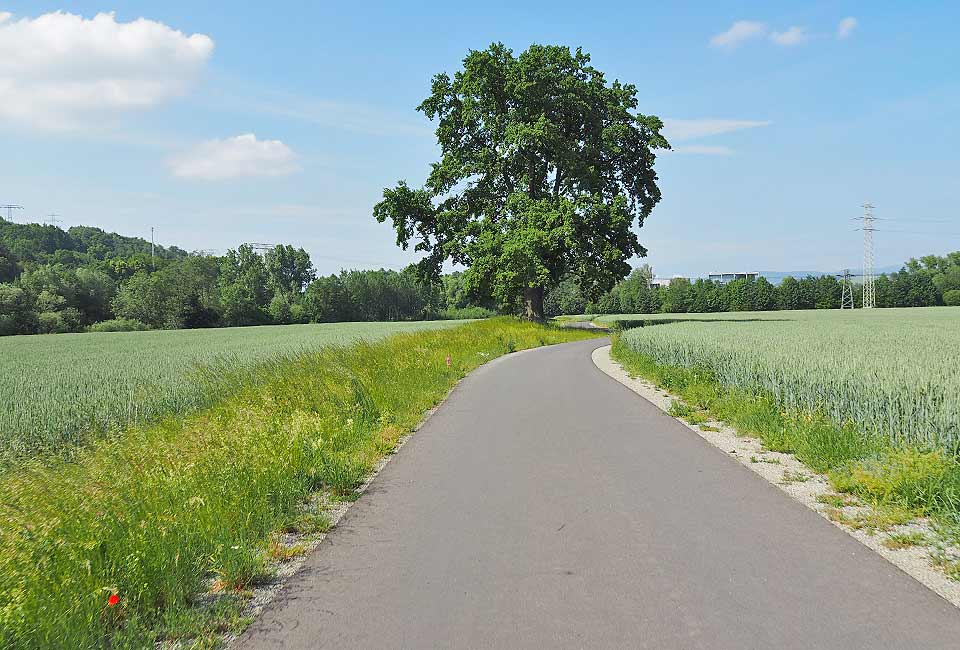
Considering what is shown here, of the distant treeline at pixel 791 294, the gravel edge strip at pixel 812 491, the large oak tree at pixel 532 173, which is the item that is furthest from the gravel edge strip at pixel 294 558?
the distant treeline at pixel 791 294

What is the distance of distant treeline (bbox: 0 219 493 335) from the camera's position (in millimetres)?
55250

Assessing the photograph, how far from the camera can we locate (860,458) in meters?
7.01

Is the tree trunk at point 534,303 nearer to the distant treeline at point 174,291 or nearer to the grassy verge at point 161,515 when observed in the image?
the distant treeline at point 174,291

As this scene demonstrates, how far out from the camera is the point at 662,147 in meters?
42.3

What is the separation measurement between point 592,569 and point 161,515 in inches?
129

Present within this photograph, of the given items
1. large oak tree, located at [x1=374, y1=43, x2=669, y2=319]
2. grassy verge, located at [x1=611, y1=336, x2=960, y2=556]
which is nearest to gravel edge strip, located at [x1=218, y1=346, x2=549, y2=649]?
grassy verge, located at [x1=611, y1=336, x2=960, y2=556]

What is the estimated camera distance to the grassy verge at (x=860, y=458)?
561 centimetres

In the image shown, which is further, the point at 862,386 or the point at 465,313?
the point at 465,313

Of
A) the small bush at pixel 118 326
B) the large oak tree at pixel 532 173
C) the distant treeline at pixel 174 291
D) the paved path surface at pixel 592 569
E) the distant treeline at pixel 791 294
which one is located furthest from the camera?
the distant treeline at pixel 791 294

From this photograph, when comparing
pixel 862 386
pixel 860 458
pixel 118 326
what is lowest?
pixel 860 458

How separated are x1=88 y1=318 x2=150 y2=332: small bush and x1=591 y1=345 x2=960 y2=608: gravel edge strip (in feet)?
192

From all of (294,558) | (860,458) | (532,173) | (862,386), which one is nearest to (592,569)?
(294,558)

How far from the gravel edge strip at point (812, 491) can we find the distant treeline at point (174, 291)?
32489mm

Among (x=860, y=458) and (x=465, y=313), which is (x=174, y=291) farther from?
(x=860, y=458)
